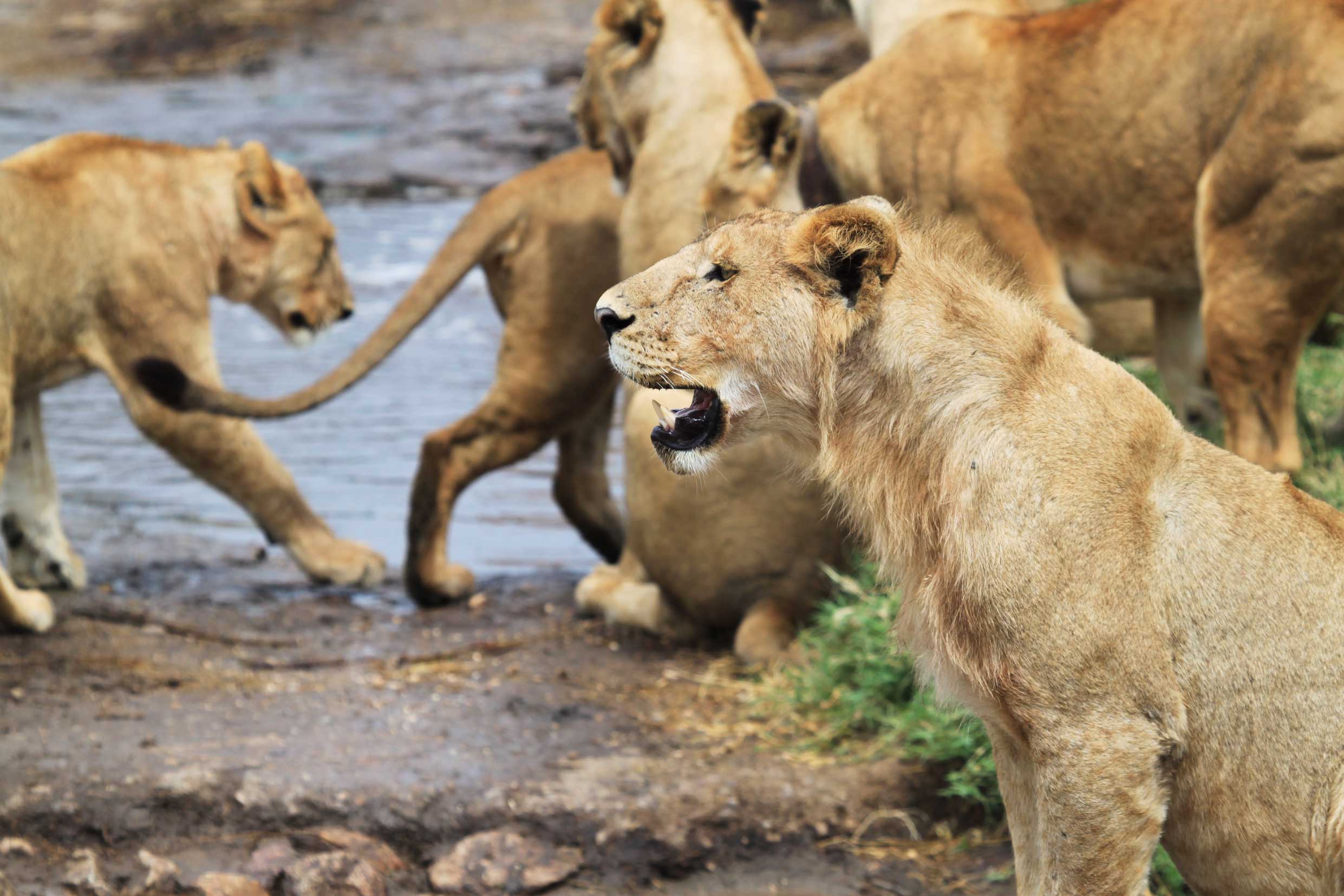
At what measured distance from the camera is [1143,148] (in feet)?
15.3

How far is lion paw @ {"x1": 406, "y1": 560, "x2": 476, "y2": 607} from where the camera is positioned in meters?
5.85

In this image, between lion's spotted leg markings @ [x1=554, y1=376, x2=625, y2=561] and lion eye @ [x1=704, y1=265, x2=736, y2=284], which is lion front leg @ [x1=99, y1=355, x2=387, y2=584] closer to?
lion's spotted leg markings @ [x1=554, y1=376, x2=625, y2=561]

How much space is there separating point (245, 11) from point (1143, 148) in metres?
18.5

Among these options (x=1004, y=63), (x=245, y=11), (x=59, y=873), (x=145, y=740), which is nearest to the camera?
(x=59, y=873)

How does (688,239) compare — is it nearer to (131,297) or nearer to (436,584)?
(436,584)

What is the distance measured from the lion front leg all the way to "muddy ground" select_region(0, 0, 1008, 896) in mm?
123

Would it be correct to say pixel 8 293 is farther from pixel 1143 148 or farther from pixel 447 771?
pixel 1143 148

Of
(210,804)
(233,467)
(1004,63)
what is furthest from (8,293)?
(1004,63)

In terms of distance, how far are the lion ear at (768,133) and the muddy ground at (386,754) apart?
60.3 inches

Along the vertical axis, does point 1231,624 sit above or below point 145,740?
above

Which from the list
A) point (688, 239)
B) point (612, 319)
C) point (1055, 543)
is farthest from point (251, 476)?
point (1055, 543)

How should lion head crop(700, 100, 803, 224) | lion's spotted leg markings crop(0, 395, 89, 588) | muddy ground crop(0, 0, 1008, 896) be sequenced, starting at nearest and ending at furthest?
muddy ground crop(0, 0, 1008, 896) < lion head crop(700, 100, 803, 224) < lion's spotted leg markings crop(0, 395, 89, 588)

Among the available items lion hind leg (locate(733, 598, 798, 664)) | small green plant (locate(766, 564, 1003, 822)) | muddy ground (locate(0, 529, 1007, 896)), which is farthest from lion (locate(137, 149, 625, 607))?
small green plant (locate(766, 564, 1003, 822))

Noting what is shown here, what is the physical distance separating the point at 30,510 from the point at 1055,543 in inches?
163
